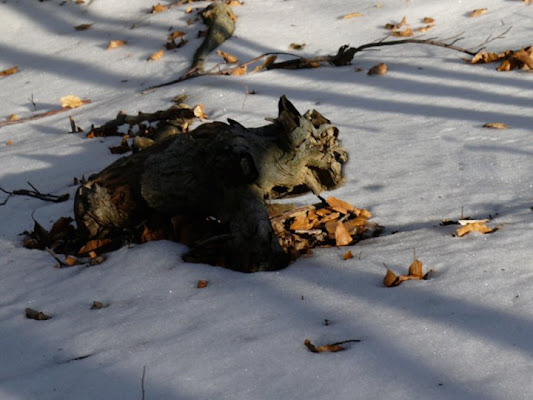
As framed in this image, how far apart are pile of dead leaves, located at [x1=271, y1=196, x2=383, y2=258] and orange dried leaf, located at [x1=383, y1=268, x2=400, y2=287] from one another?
49 cm

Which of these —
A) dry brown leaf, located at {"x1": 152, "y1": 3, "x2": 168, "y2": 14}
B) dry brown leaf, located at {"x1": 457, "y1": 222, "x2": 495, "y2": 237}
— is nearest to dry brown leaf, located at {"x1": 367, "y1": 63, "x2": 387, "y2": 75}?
dry brown leaf, located at {"x1": 457, "y1": 222, "x2": 495, "y2": 237}

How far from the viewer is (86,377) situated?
Answer: 1930 mm

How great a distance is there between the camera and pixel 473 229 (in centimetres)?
269

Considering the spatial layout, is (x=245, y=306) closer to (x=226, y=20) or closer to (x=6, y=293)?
(x=6, y=293)

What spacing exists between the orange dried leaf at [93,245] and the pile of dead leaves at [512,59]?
342 centimetres

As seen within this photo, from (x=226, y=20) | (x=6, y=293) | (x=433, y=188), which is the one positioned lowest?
(x=6, y=293)

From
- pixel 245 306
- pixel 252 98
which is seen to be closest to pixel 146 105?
pixel 252 98

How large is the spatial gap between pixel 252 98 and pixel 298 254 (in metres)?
2.62

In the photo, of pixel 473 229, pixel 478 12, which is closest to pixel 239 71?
pixel 478 12

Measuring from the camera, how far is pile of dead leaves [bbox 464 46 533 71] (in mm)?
4891

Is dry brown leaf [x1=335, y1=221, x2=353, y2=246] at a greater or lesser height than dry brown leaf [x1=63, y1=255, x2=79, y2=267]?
greater

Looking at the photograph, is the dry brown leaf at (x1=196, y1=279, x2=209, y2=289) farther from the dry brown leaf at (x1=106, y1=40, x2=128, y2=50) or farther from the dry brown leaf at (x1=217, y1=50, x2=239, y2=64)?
the dry brown leaf at (x1=106, y1=40, x2=128, y2=50)

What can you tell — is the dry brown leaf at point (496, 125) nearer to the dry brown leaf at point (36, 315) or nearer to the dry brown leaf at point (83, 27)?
the dry brown leaf at point (36, 315)

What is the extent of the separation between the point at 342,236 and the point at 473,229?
1.83 feet
